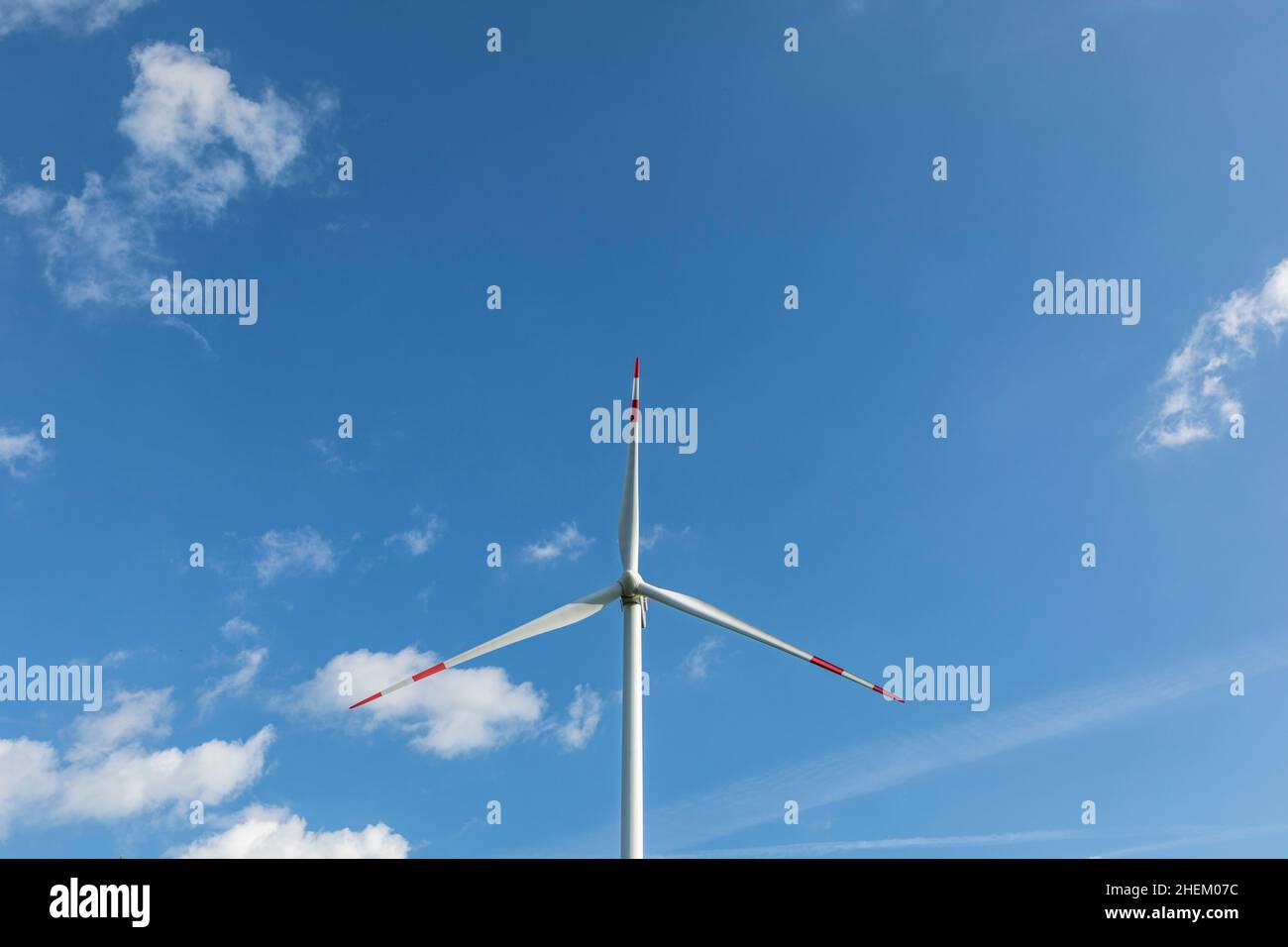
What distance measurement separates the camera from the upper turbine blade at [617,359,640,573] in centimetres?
4659

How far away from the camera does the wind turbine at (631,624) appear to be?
1612 inches

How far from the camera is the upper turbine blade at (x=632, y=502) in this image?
46.6 m

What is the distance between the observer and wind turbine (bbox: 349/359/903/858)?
134 ft

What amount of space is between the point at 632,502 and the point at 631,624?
5.51 metres

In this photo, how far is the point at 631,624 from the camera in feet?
147
